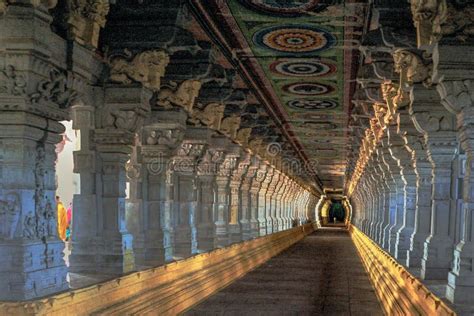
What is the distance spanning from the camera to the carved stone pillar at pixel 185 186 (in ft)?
37.2

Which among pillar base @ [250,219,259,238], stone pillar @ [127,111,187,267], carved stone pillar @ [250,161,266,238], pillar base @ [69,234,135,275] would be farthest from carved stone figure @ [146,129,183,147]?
pillar base @ [250,219,259,238]

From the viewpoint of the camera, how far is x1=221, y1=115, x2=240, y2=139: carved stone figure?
43.8 ft

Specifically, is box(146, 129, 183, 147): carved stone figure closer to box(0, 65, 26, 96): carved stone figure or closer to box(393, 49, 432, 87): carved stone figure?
box(393, 49, 432, 87): carved stone figure

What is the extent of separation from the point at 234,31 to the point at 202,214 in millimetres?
4990

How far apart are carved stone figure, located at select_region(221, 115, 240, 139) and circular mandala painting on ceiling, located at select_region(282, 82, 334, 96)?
4.14 ft

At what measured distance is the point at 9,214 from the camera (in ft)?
17.3

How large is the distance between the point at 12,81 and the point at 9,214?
1.07 meters

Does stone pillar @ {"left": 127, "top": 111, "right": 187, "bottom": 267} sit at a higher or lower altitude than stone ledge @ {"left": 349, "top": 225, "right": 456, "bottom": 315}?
higher

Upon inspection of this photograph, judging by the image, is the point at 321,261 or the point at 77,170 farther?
the point at 321,261

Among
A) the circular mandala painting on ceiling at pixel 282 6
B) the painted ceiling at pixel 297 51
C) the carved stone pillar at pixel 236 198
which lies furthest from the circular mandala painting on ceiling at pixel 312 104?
the circular mandala painting on ceiling at pixel 282 6

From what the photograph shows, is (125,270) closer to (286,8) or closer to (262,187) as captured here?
(286,8)

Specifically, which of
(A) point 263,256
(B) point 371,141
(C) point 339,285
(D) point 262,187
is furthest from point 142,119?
(D) point 262,187

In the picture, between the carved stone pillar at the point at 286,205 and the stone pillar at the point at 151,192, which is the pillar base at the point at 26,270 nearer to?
the stone pillar at the point at 151,192

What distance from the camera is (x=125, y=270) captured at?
7.79m
